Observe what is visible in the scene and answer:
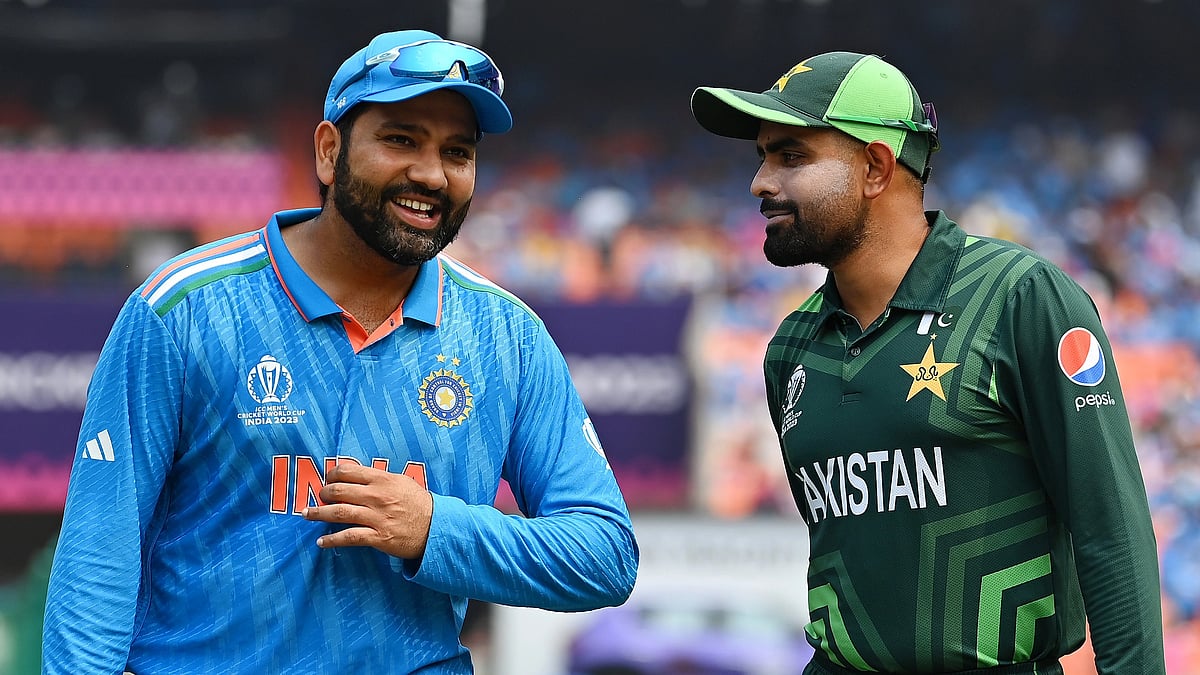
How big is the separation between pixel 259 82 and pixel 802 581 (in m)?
9.55

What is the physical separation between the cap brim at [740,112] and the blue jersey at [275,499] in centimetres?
80

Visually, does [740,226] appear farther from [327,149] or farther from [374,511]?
[374,511]

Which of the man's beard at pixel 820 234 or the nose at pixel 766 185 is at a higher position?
the nose at pixel 766 185

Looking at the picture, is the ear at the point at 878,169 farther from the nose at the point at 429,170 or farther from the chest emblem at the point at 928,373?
the nose at the point at 429,170

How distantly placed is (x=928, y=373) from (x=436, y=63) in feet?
3.63

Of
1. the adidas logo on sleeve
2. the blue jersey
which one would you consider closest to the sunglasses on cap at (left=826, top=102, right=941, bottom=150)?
the blue jersey

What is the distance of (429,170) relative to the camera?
2.63 m

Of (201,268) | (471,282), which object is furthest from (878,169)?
(201,268)

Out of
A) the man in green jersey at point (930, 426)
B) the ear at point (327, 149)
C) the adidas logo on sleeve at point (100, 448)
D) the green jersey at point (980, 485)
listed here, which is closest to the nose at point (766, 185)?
the man in green jersey at point (930, 426)

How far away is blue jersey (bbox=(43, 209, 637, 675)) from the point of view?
2430 millimetres

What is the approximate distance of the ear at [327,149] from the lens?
8.94 feet

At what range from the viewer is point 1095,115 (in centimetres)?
1706

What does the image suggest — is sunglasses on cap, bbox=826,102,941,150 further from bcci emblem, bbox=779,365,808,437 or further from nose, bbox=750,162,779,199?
bcci emblem, bbox=779,365,808,437

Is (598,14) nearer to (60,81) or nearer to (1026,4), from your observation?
(1026,4)
